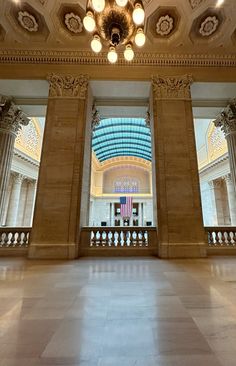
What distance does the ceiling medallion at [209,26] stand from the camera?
7455 mm

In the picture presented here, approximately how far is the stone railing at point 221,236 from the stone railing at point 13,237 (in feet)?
21.6

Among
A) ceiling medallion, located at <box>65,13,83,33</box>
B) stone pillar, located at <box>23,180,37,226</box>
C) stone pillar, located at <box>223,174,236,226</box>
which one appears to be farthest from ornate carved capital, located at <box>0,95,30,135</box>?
stone pillar, located at <box>223,174,236,226</box>

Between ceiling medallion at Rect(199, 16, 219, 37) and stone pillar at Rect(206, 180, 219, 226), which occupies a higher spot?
ceiling medallion at Rect(199, 16, 219, 37)

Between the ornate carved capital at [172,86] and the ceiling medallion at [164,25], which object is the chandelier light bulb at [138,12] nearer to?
the ornate carved capital at [172,86]

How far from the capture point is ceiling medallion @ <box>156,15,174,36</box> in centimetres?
754

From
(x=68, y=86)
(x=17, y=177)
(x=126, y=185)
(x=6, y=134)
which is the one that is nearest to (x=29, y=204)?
(x=17, y=177)

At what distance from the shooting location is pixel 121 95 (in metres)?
8.93

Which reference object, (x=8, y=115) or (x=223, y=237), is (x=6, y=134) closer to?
(x=8, y=115)

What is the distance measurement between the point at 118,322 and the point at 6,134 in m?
9.71

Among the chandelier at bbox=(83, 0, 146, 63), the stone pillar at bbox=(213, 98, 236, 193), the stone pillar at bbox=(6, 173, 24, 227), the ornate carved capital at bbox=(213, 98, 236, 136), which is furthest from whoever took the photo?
the stone pillar at bbox=(6, 173, 24, 227)

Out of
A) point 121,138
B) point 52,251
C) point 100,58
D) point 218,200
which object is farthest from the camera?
point 121,138

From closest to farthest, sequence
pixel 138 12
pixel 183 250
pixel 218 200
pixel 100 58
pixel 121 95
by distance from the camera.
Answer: pixel 138 12, pixel 183 250, pixel 100 58, pixel 121 95, pixel 218 200

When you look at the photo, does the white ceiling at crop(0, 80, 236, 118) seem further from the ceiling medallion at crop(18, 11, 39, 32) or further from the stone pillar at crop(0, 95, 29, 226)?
the ceiling medallion at crop(18, 11, 39, 32)

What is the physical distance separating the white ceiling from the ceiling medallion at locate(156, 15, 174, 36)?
207 cm
